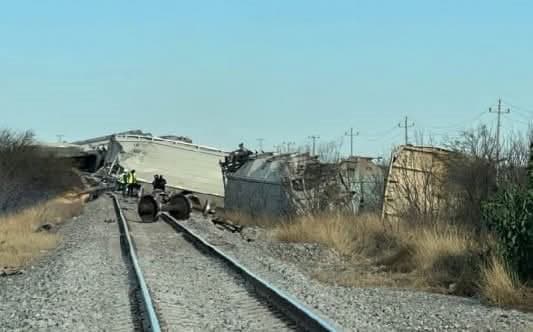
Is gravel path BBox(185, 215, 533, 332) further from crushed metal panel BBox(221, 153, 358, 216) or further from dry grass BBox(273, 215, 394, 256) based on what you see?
crushed metal panel BBox(221, 153, 358, 216)

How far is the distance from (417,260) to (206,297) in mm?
7252

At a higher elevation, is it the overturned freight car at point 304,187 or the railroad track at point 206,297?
the overturned freight car at point 304,187

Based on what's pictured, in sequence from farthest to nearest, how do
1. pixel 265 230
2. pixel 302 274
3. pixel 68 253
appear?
1. pixel 265 230
2. pixel 68 253
3. pixel 302 274

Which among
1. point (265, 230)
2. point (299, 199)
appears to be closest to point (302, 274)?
point (265, 230)

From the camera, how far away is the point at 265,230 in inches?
1421

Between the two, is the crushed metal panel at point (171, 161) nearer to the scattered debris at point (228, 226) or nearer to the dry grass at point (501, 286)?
the scattered debris at point (228, 226)

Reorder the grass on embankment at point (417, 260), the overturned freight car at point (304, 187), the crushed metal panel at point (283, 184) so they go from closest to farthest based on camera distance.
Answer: the grass on embankment at point (417, 260) → the overturned freight car at point (304, 187) → the crushed metal panel at point (283, 184)

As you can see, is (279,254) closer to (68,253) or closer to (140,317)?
(68,253)

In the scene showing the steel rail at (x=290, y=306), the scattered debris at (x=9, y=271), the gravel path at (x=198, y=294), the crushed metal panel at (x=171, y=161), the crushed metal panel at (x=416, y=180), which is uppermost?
the crushed metal panel at (x=171, y=161)

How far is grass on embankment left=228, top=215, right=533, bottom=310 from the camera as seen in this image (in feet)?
49.6

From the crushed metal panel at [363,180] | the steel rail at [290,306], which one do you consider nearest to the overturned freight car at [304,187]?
the crushed metal panel at [363,180]

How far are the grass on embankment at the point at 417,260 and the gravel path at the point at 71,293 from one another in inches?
192

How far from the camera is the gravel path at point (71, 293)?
12.2 metres

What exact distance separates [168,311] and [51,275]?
21.3 ft
